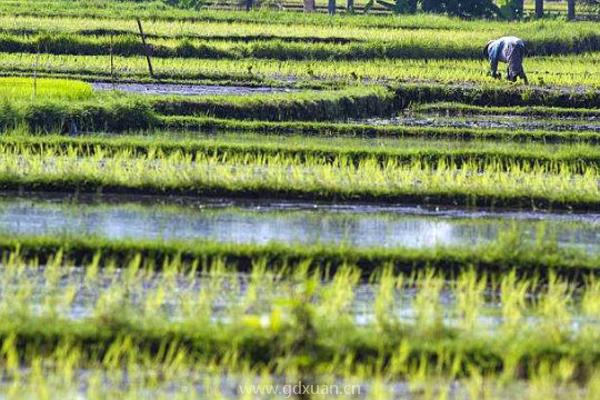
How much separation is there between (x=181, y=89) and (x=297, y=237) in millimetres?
11360

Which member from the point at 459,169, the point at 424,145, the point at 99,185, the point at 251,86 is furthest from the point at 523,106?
the point at 99,185

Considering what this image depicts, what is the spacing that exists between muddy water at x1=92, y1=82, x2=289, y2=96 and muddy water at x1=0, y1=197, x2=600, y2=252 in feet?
29.2

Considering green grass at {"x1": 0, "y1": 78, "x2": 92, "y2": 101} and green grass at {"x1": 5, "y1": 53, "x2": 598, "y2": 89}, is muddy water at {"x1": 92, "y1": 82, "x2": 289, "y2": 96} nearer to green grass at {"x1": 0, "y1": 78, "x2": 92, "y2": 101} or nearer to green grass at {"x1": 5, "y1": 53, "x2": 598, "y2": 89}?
green grass at {"x1": 5, "y1": 53, "x2": 598, "y2": 89}

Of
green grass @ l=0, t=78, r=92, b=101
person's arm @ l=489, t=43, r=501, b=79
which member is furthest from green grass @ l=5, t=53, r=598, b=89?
green grass @ l=0, t=78, r=92, b=101

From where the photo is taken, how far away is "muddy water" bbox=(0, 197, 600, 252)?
9359 millimetres

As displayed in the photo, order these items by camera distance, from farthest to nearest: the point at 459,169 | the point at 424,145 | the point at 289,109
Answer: the point at 289,109, the point at 424,145, the point at 459,169

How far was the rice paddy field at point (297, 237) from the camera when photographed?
6207mm

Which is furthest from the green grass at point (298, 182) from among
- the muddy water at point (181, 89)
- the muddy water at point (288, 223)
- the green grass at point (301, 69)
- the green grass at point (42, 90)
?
the green grass at point (301, 69)

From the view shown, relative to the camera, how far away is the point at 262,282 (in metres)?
7.82

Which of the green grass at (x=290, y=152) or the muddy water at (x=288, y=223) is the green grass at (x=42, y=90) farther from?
the muddy water at (x=288, y=223)

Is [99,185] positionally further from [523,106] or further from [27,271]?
[523,106]

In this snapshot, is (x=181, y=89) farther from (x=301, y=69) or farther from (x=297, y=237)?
(x=297, y=237)

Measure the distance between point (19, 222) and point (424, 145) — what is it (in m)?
6.37

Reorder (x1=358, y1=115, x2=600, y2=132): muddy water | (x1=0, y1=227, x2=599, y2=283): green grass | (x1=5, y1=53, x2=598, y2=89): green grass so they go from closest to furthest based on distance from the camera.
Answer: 1. (x1=0, y1=227, x2=599, y2=283): green grass
2. (x1=358, y1=115, x2=600, y2=132): muddy water
3. (x1=5, y1=53, x2=598, y2=89): green grass
